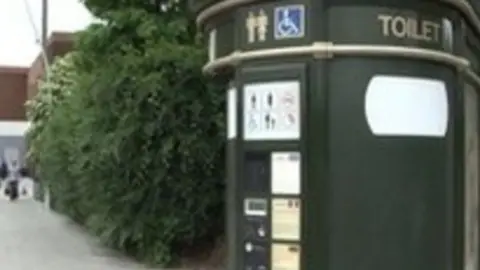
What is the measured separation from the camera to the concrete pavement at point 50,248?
1492 cm

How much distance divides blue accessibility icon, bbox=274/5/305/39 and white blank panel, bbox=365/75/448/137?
1.85ft

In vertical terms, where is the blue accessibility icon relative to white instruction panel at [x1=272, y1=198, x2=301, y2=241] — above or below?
above

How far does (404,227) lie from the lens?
20.4 ft

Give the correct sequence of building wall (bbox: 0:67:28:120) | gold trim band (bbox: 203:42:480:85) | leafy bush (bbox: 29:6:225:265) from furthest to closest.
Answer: building wall (bbox: 0:67:28:120) → leafy bush (bbox: 29:6:225:265) → gold trim band (bbox: 203:42:480:85)

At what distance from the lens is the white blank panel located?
614 centimetres

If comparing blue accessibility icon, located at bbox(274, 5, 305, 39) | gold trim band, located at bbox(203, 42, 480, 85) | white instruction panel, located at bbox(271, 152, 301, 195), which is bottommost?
white instruction panel, located at bbox(271, 152, 301, 195)

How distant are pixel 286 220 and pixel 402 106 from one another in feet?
3.38

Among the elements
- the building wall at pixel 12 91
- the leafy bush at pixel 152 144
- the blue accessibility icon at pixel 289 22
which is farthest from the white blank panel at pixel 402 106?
the building wall at pixel 12 91

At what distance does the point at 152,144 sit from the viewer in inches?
564

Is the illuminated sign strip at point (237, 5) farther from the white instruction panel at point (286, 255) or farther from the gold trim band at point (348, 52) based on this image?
the white instruction panel at point (286, 255)

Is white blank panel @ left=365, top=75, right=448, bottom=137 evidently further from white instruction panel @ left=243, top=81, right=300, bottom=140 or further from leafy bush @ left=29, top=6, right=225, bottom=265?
leafy bush @ left=29, top=6, right=225, bottom=265

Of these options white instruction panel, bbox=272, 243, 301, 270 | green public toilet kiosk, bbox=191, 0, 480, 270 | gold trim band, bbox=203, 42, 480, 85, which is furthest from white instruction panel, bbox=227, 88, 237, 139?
white instruction panel, bbox=272, 243, 301, 270

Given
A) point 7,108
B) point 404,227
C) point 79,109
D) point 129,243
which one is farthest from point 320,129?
point 7,108

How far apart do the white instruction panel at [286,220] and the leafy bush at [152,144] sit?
7.32 meters
